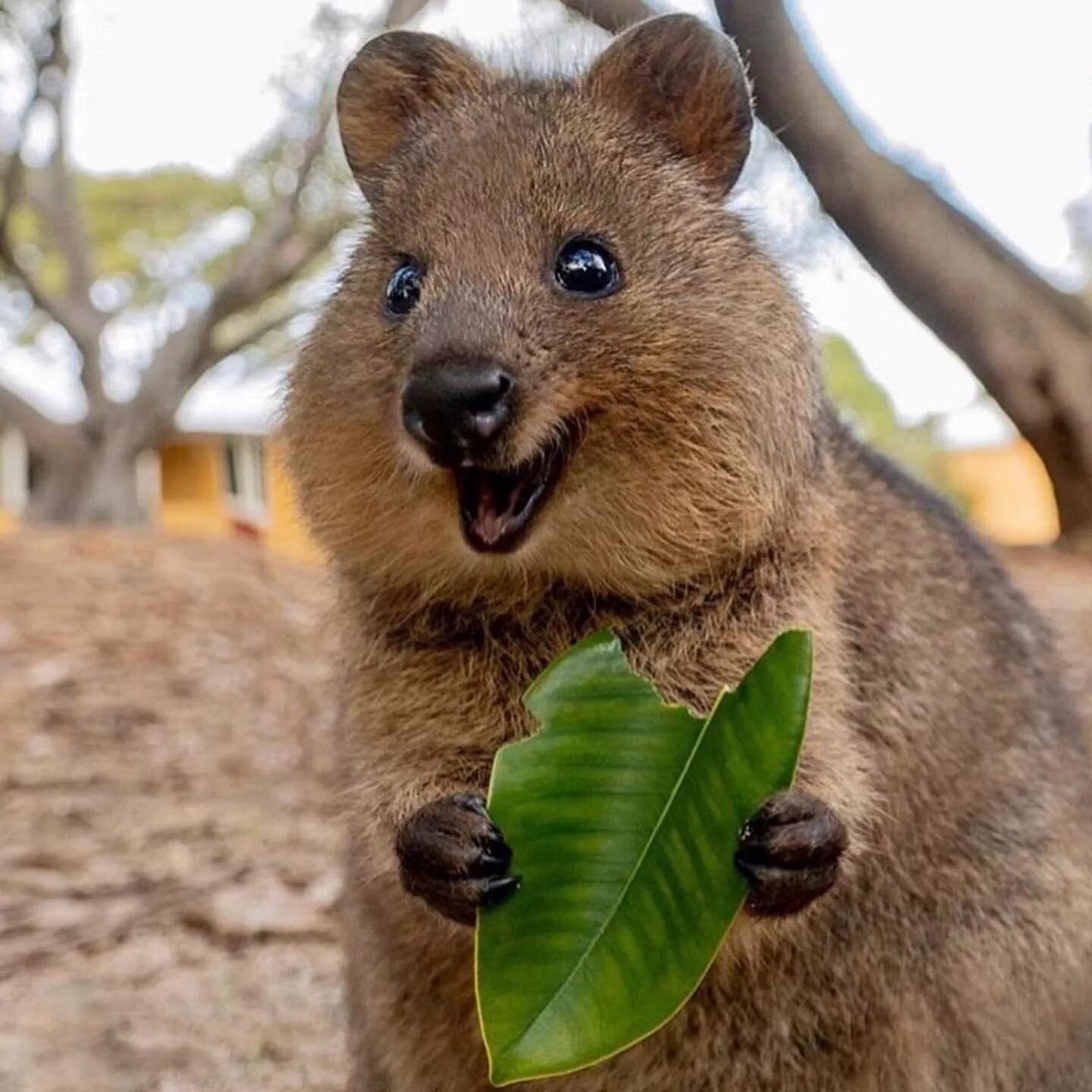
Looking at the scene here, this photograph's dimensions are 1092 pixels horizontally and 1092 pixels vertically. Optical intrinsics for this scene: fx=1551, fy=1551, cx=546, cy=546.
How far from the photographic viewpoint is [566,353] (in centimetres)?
228

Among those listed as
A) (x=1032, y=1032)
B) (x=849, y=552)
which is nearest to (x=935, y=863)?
(x=1032, y=1032)

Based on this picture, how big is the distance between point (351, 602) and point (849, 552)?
89 centimetres

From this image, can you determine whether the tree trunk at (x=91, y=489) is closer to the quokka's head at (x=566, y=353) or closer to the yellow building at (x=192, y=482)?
the yellow building at (x=192, y=482)

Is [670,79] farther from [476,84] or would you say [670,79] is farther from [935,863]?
[935,863]

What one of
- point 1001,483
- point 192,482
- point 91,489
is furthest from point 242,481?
point 1001,483

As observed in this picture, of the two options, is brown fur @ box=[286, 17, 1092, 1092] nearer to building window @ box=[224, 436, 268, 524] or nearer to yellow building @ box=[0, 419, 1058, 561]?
yellow building @ box=[0, 419, 1058, 561]

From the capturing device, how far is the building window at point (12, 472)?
662 inches

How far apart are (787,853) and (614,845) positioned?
280mm

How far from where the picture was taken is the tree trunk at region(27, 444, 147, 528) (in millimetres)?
12930

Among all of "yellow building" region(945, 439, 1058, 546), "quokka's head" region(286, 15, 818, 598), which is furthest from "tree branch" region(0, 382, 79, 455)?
"quokka's head" region(286, 15, 818, 598)

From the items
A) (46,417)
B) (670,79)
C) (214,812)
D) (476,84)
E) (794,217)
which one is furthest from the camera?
(46,417)

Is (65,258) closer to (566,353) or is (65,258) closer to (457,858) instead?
(566,353)

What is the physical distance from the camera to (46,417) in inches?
532

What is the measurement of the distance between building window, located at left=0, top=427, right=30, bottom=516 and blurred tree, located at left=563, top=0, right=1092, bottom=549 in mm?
11744
